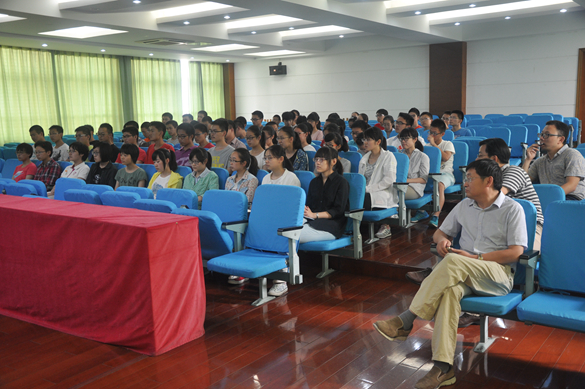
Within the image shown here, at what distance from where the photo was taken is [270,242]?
3.76 meters

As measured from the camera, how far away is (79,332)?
3238 millimetres

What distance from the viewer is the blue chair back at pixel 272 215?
3656 mm

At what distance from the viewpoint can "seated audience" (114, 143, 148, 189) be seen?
207 inches

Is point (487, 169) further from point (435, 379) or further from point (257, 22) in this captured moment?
point (257, 22)

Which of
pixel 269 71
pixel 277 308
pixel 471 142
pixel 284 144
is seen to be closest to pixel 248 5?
pixel 284 144

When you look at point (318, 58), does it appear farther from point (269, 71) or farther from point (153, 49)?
point (153, 49)

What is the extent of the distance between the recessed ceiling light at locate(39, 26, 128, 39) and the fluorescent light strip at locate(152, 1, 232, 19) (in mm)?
984

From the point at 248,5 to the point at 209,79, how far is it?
9.65 metres

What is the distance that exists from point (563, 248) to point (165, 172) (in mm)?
3543

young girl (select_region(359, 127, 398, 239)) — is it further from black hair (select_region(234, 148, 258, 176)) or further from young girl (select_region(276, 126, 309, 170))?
black hair (select_region(234, 148, 258, 176))

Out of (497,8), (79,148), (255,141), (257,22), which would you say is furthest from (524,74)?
(79,148)

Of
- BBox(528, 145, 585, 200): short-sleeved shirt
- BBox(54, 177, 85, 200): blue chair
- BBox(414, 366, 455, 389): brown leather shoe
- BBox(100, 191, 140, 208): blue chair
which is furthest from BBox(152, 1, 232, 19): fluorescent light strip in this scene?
BBox(414, 366, 455, 389): brown leather shoe

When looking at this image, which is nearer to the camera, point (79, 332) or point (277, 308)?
point (79, 332)

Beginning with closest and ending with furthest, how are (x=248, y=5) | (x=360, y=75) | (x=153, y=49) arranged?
1. (x=248, y=5)
2. (x=153, y=49)
3. (x=360, y=75)
